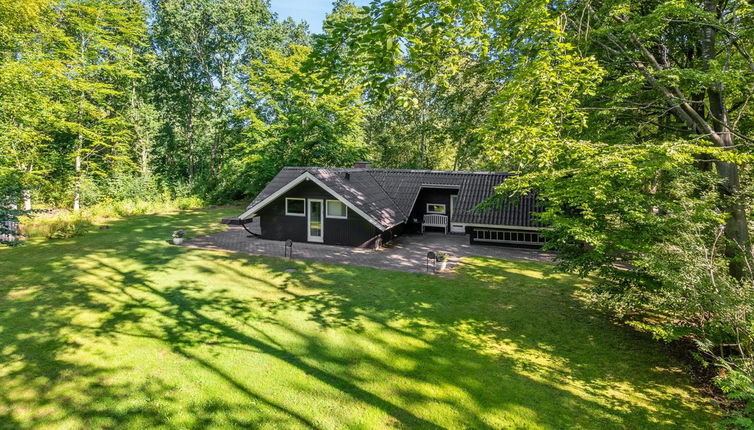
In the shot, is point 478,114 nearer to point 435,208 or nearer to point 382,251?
point 435,208

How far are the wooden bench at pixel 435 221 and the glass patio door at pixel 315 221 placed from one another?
23.1 feet

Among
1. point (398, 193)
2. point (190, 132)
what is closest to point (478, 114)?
point (398, 193)

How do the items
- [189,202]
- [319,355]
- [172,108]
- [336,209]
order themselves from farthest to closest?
1. [172,108]
2. [189,202]
3. [336,209]
4. [319,355]

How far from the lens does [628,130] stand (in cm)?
980

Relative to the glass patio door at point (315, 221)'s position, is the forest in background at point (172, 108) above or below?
above

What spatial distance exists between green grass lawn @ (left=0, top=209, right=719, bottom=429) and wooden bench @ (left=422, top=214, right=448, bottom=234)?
355 inches

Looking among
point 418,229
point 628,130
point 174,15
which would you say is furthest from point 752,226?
point 174,15

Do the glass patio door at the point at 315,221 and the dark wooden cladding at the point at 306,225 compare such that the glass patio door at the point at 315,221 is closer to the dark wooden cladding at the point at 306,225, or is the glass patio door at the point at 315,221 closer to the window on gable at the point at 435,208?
the dark wooden cladding at the point at 306,225

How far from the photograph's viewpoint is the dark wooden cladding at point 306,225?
15.9m

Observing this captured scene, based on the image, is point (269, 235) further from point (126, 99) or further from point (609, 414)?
point (126, 99)

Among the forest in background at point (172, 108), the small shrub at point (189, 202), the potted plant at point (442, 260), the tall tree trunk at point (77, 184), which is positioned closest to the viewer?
the potted plant at point (442, 260)

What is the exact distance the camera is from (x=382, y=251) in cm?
1547

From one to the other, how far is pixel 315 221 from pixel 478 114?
9.08 metres

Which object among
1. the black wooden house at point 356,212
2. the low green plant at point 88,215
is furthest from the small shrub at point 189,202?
the black wooden house at point 356,212
